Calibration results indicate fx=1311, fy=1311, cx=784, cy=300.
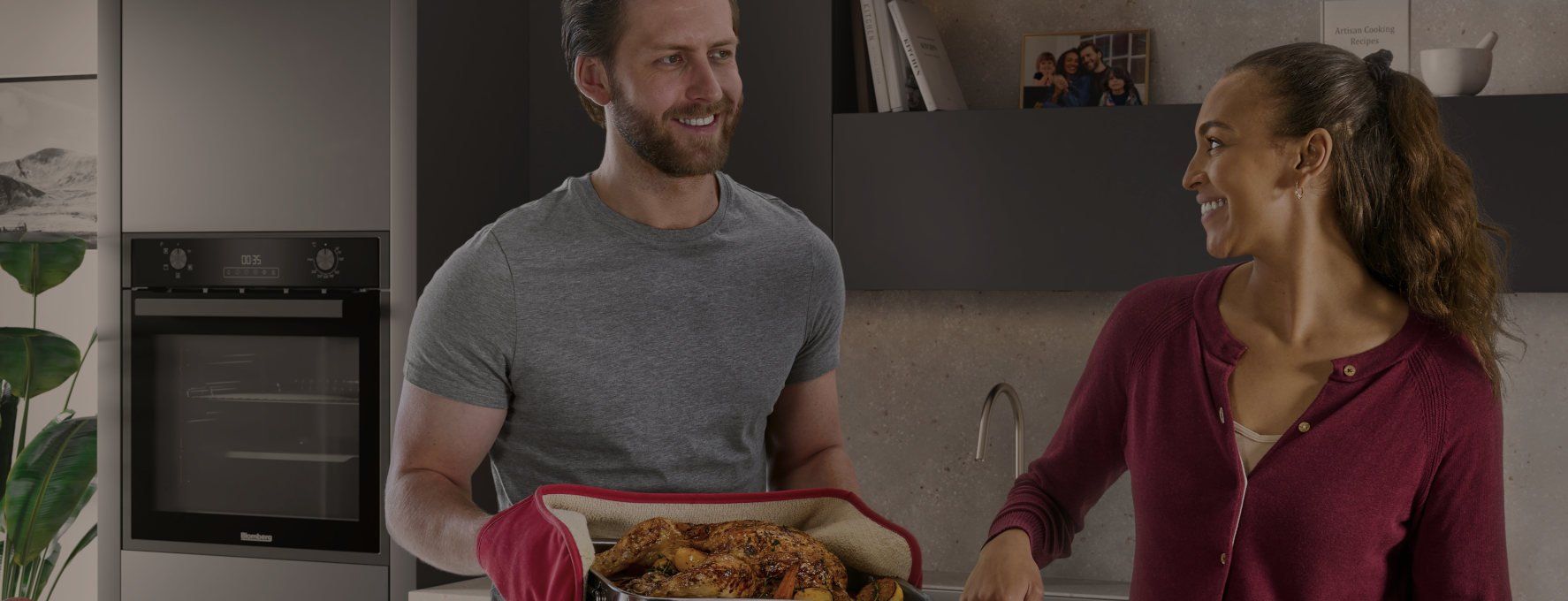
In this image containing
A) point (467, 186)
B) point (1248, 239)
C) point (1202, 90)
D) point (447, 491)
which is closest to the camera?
point (447, 491)

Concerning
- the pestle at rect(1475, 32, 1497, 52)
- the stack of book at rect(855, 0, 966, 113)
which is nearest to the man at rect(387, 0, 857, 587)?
the stack of book at rect(855, 0, 966, 113)

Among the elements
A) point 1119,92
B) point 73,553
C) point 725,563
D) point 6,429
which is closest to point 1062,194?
point 1119,92

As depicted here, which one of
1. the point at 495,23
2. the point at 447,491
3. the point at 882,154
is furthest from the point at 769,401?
the point at 495,23

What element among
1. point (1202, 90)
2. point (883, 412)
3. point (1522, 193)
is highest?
point (1202, 90)

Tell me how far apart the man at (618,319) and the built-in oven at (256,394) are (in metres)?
1.18

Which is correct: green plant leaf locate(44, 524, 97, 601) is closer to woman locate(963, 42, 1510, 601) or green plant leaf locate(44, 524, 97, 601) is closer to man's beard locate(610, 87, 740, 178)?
man's beard locate(610, 87, 740, 178)

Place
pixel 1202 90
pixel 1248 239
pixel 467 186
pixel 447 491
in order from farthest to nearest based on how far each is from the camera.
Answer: pixel 1202 90
pixel 467 186
pixel 1248 239
pixel 447 491

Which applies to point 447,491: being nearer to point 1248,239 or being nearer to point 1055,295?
point 1248,239

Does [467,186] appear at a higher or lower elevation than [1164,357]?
higher

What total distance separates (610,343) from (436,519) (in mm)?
227

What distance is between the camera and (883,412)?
2.89m

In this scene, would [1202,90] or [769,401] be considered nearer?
[769,401]

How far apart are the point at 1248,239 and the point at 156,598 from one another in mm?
2148

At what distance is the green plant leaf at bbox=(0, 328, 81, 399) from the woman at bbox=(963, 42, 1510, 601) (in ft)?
7.42
